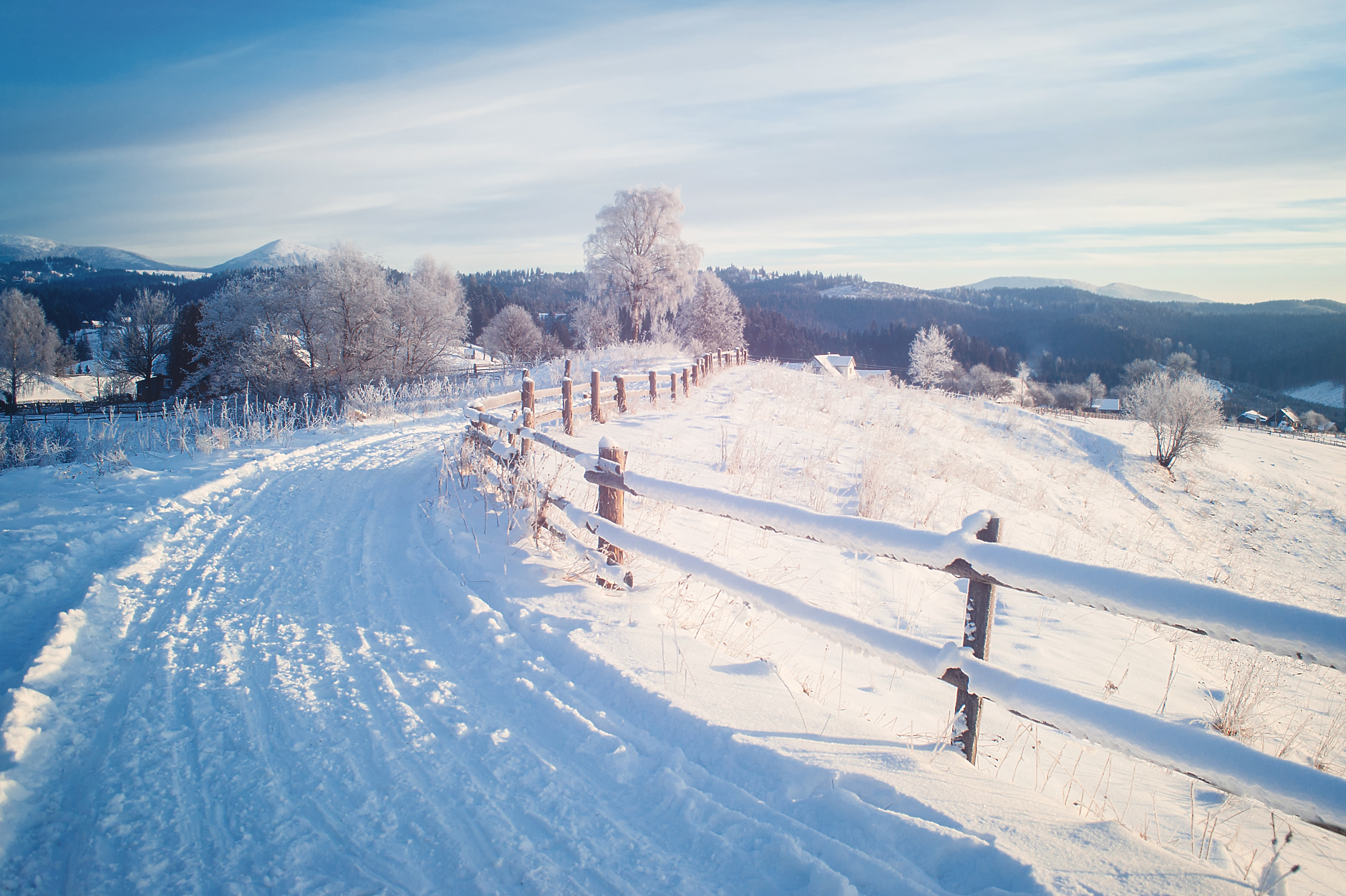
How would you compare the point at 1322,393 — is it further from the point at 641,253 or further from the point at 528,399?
the point at 528,399

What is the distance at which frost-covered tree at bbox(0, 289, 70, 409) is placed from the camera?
37.2 metres

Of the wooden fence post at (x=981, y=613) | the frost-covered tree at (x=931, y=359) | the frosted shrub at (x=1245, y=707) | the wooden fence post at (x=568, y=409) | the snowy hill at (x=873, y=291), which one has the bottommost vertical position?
the frosted shrub at (x=1245, y=707)

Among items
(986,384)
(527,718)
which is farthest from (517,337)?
(527,718)

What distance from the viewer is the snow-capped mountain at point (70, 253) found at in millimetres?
160250

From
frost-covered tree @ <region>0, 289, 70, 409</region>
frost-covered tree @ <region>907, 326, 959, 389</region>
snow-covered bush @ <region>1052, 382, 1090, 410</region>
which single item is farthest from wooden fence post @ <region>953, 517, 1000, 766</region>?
snow-covered bush @ <region>1052, 382, 1090, 410</region>

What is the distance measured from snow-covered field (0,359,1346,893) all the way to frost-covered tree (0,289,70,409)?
4797cm

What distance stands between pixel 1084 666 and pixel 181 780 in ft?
19.6

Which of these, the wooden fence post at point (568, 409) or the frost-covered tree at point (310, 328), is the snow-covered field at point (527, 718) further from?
the frost-covered tree at point (310, 328)

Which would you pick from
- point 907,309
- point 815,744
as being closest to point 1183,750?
point 815,744

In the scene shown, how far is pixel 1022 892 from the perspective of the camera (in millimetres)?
1847

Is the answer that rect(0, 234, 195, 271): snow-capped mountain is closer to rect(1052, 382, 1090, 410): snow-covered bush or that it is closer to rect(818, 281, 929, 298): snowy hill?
rect(818, 281, 929, 298): snowy hill

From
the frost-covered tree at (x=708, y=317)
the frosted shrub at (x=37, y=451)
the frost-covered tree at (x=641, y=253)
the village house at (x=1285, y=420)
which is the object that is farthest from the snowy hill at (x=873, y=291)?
the frosted shrub at (x=37, y=451)

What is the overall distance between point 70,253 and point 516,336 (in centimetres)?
20598

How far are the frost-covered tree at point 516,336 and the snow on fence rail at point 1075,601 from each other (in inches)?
2338
